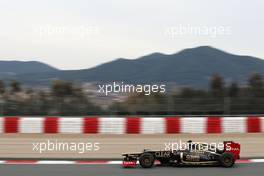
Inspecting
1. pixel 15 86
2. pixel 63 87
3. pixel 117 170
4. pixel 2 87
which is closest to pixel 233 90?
pixel 63 87

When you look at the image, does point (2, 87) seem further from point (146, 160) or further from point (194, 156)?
point (194, 156)

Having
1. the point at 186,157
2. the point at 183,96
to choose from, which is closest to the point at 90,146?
the point at 186,157

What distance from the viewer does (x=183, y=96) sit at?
49.7 ft

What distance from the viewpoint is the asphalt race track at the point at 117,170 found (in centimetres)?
884

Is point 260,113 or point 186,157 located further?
point 260,113

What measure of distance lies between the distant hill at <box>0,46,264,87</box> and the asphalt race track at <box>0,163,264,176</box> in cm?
714

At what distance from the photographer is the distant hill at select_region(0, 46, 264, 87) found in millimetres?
20688

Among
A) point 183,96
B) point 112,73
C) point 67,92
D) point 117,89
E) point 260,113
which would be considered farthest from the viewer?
point 112,73

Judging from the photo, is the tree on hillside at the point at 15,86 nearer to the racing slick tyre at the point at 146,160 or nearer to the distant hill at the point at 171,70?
the distant hill at the point at 171,70

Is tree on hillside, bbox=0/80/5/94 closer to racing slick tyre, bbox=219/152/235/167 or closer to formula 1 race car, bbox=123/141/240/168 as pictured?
formula 1 race car, bbox=123/141/240/168

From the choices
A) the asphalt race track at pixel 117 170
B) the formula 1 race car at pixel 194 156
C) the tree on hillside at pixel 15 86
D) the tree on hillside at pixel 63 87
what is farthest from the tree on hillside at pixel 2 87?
the formula 1 race car at pixel 194 156

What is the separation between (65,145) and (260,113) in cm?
545

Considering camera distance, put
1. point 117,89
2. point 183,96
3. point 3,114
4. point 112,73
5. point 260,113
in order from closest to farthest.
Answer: point 117,89 < point 3,114 < point 260,113 < point 183,96 < point 112,73

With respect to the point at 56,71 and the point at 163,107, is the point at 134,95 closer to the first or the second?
the point at 163,107
